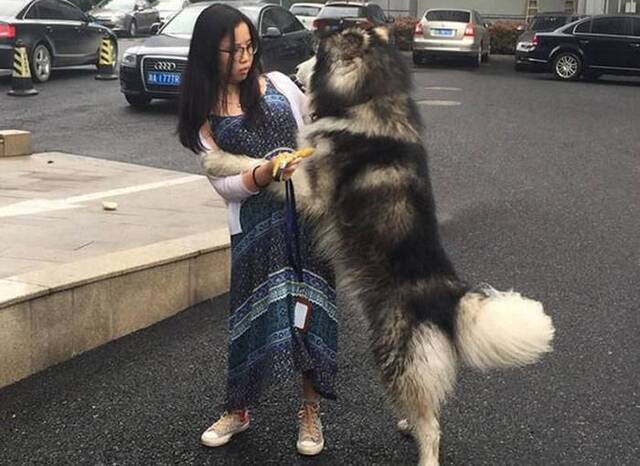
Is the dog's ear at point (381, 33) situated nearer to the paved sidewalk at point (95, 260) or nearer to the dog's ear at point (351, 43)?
the dog's ear at point (351, 43)

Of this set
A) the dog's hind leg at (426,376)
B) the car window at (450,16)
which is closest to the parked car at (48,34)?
the car window at (450,16)

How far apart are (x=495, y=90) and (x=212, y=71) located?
1508 centimetres

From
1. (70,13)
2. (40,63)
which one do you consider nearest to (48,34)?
(40,63)

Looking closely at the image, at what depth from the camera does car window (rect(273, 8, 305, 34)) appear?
1410 cm

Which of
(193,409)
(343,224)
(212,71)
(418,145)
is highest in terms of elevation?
(212,71)

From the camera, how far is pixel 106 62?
16.8m

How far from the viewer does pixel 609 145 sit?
11.0 metres

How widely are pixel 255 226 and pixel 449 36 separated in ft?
65.7

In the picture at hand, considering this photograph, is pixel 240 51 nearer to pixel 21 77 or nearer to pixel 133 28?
pixel 21 77

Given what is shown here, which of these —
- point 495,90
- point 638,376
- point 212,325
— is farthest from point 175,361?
point 495,90

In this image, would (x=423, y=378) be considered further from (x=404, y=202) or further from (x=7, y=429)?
(x=7, y=429)

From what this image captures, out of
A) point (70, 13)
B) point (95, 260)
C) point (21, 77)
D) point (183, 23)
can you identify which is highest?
point (70, 13)

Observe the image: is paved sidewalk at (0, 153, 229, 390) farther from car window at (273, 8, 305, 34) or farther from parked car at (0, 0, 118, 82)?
parked car at (0, 0, 118, 82)

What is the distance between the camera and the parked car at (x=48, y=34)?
14172 millimetres
